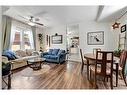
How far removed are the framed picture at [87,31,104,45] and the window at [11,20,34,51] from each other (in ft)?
11.0

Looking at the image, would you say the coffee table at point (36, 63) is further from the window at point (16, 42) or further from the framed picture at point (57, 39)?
the framed picture at point (57, 39)

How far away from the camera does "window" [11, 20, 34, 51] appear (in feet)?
19.9

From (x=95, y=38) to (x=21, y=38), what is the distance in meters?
4.00

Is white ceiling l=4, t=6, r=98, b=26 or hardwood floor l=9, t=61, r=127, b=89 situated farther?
white ceiling l=4, t=6, r=98, b=26

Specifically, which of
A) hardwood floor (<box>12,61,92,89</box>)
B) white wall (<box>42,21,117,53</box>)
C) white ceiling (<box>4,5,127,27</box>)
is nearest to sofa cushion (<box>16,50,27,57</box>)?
white ceiling (<box>4,5,127,27</box>)

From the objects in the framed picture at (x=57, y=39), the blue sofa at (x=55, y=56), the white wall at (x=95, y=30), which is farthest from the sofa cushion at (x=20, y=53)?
the white wall at (x=95, y=30)

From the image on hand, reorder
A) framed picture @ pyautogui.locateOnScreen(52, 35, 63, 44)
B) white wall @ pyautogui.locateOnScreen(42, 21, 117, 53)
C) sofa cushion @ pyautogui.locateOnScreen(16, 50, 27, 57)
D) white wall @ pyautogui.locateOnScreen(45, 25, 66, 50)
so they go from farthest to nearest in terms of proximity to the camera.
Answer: framed picture @ pyautogui.locateOnScreen(52, 35, 63, 44)
white wall @ pyautogui.locateOnScreen(45, 25, 66, 50)
white wall @ pyautogui.locateOnScreen(42, 21, 117, 53)
sofa cushion @ pyautogui.locateOnScreen(16, 50, 27, 57)

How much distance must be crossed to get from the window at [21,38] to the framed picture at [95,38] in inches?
132

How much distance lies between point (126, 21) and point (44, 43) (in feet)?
16.9

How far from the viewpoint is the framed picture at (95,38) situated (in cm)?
666

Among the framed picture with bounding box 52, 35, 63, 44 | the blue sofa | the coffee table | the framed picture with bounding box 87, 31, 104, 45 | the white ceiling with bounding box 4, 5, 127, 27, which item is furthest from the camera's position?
the framed picture with bounding box 52, 35, 63, 44

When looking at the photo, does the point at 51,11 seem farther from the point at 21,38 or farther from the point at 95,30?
A: the point at 95,30

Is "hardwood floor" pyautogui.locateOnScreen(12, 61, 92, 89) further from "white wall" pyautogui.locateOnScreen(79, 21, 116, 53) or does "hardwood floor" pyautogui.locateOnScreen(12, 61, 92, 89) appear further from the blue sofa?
"white wall" pyautogui.locateOnScreen(79, 21, 116, 53)

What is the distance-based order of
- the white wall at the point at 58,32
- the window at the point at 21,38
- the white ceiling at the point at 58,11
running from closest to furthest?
the white ceiling at the point at 58,11 → the window at the point at 21,38 → the white wall at the point at 58,32
